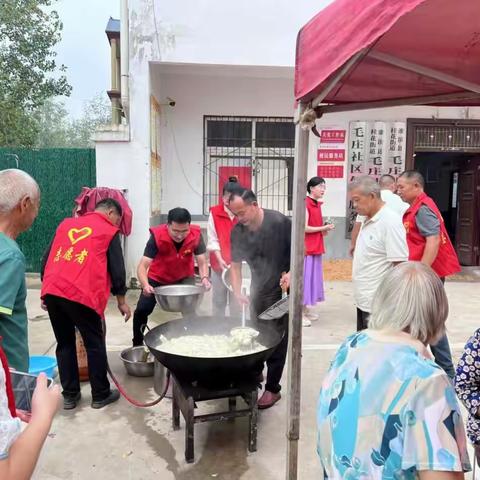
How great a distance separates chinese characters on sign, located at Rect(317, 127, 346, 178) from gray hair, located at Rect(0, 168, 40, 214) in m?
7.71

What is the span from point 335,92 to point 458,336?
3.97 meters

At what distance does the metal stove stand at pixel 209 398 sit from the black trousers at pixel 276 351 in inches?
24.7

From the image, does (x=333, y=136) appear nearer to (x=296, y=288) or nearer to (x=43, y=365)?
(x=43, y=365)

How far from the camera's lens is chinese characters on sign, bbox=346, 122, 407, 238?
923 centimetres

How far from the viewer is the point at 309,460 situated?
10.3 ft

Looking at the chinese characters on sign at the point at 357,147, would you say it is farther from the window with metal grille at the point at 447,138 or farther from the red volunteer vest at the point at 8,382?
the red volunteer vest at the point at 8,382

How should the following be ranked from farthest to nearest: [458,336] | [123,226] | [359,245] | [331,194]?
[331,194] < [123,226] < [458,336] < [359,245]

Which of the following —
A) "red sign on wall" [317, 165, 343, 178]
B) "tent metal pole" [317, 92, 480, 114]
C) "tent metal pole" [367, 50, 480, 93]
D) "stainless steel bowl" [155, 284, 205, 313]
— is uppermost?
"tent metal pole" [367, 50, 480, 93]

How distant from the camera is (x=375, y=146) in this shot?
9242 mm

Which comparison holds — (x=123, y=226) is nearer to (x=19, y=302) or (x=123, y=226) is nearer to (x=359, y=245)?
(x=359, y=245)

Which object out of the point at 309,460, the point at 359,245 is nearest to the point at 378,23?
the point at 359,245

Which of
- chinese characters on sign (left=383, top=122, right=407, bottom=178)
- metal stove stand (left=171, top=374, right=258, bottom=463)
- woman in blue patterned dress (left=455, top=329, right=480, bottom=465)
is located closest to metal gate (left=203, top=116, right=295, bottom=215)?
chinese characters on sign (left=383, top=122, right=407, bottom=178)

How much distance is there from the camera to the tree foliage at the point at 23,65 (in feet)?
56.4

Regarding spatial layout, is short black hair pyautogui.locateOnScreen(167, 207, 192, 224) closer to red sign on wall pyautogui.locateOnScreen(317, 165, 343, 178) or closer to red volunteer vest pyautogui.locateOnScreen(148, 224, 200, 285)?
red volunteer vest pyautogui.locateOnScreen(148, 224, 200, 285)
